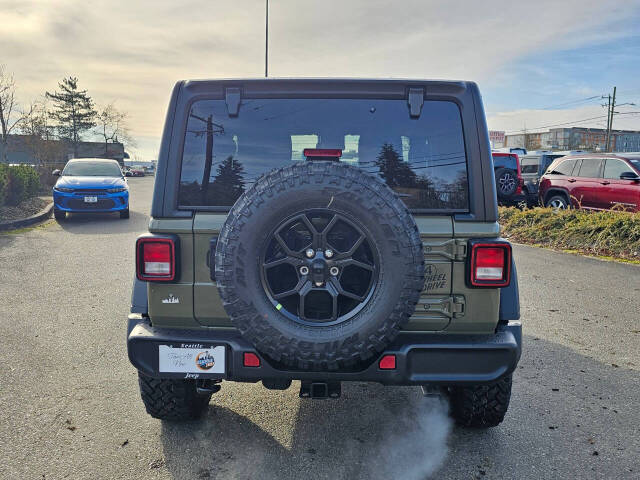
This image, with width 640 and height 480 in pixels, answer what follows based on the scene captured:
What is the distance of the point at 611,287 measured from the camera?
660cm

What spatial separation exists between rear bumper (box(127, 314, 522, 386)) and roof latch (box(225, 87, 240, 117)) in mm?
1107

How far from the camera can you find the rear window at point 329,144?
98.0 inches

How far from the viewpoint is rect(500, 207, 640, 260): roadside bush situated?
343 inches

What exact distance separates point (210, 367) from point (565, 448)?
199 centimetres

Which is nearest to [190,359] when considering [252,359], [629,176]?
[252,359]

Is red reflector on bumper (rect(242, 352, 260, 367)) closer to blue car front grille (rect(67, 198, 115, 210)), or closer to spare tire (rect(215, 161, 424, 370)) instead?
spare tire (rect(215, 161, 424, 370))

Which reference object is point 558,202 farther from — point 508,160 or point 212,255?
point 212,255

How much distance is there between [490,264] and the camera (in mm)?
2391

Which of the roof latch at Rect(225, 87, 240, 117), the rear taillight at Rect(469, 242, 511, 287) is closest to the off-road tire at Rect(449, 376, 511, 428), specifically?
the rear taillight at Rect(469, 242, 511, 287)

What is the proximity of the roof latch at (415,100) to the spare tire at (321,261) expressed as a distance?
1.77 feet

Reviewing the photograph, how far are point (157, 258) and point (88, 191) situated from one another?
10634 mm

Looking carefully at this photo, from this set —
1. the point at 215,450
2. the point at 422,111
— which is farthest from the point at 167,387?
the point at 422,111

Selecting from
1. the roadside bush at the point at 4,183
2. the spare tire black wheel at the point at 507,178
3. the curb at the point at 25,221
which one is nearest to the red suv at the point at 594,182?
the spare tire black wheel at the point at 507,178

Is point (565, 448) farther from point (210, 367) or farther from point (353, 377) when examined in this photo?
point (210, 367)
